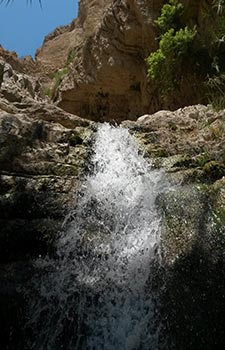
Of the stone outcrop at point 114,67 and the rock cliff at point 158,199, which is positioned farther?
the stone outcrop at point 114,67

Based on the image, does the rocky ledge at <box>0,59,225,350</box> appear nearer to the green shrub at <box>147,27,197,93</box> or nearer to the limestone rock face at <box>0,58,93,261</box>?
the limestone rock face at <box>0,58,93,261</box>

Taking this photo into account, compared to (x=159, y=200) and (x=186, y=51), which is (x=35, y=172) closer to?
(x=159, y=200)

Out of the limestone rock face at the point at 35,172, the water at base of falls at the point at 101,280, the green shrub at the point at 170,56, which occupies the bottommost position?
the water at base of falls at the point at 101,280

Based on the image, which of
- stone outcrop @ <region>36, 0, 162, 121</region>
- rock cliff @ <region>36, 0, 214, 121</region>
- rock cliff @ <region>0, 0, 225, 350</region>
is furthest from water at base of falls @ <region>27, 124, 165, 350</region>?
stone outcrop @ <region>36, 0, 162, 121</region>

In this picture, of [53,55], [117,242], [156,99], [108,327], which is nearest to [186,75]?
[156,99]

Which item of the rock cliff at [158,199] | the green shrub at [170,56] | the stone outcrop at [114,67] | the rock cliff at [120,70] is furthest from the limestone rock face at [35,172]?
the stone outcrop at [114,67]

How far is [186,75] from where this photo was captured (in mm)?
10648

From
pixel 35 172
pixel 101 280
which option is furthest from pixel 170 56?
pixel 101 280

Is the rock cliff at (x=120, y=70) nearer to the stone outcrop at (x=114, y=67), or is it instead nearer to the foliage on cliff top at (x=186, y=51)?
the stone outcrop at (x=114, y=67)

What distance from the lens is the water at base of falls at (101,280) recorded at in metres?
5.04

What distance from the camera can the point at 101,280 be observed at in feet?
17.6

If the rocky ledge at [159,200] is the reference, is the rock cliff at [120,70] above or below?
above

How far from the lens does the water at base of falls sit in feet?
16.5

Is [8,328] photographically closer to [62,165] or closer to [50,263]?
[50,263]
